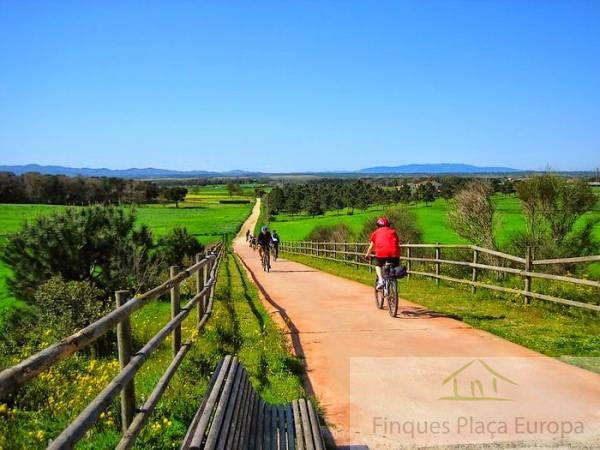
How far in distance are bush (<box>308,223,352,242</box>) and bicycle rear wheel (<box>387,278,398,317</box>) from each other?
47.4 m

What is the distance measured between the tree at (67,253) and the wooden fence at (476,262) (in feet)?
32.1

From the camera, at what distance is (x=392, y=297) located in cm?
1095

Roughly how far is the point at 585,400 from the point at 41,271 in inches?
811

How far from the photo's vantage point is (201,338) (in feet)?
27.6

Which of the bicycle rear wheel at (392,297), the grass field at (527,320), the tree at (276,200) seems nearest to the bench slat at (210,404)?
the grass field at (527,320)

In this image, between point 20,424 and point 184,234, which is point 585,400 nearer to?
point 20,424

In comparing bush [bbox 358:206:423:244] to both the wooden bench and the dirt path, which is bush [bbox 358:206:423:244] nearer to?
Answer: the dirt path

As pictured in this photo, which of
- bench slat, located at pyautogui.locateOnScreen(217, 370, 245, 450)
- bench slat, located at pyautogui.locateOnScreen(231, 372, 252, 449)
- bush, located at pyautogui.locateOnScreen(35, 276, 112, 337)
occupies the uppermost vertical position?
bench slat, located at pyautogui.locateOnScreen(217, 370, 245, 450)

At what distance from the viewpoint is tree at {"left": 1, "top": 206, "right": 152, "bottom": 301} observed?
21938mm

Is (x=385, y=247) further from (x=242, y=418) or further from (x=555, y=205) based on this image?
(x=555, y=205)

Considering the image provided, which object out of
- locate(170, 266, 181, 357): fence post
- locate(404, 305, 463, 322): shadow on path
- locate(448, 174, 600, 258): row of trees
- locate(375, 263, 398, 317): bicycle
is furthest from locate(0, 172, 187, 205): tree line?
locate(170, 266, 181, 357): fence post

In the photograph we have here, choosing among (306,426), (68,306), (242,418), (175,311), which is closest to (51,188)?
(68,306)

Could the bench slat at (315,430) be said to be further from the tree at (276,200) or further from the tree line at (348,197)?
the tree at (276,200)

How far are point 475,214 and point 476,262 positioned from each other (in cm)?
1557
